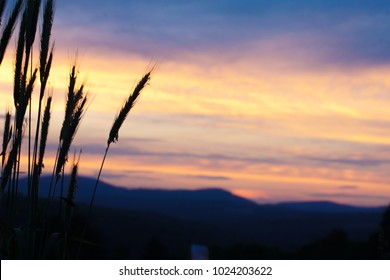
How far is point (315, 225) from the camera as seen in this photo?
292 ft

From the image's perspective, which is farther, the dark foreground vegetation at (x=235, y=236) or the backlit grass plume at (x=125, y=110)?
the dark foreground vegetation at (x=235, y=236)

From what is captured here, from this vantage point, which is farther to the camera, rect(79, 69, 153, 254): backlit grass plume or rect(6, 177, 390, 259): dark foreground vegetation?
rect(6, 177, 390, 259): dark foreground vegetation

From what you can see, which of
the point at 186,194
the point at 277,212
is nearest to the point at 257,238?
the point at 277,212

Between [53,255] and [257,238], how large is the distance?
7415 centimetres

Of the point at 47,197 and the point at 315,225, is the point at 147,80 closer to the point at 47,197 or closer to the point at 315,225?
the point at 47,197

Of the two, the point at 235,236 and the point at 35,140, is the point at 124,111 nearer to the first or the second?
the point at 35,140

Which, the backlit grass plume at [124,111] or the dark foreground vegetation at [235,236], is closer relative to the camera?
the backlit grass plume at [124,111]

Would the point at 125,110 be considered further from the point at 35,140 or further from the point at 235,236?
the point at 235,236

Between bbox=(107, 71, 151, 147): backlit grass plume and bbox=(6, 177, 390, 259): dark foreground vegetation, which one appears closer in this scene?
bbox=(107, 71, 151, 147): backlit grass plume

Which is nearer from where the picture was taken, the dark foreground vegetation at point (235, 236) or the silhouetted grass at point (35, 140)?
the silhouetted grass at point (35, 140)

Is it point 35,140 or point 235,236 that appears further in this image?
point 235,236

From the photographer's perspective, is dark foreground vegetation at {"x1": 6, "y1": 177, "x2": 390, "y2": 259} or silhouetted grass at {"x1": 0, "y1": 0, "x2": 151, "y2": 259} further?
dark foreground vegetation at {"x1": 6, "y1": 177, "x2": 390, "y2": 259}

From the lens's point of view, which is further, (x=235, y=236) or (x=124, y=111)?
(x=235, y=236)

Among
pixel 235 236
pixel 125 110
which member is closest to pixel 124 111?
pixel 125 110
